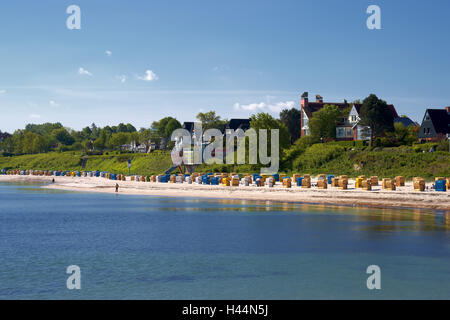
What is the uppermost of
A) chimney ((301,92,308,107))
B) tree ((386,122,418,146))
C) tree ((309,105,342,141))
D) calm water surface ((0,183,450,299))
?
chimney ((301,92,308,107))

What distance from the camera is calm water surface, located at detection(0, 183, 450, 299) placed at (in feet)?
61.1

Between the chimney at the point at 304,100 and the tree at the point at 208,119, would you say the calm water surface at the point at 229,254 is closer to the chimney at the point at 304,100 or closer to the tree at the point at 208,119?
the chimney at the point at 304,100

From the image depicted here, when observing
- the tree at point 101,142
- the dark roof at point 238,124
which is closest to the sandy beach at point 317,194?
the dark roof at point 238,124

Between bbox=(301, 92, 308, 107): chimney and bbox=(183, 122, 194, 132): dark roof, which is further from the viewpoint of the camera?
bbox=(183, 122, 194, 132): dark roof

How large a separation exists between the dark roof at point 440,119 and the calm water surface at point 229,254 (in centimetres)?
5236

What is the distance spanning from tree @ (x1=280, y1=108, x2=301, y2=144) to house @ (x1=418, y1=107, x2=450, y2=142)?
3275 centimetres

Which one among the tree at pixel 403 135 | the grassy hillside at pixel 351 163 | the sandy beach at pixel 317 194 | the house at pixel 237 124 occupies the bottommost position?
the sandy beach at pixel 317 194

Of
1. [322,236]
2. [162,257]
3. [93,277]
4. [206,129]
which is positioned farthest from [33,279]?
[206,129]

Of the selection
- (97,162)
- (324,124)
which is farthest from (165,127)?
(324,124)

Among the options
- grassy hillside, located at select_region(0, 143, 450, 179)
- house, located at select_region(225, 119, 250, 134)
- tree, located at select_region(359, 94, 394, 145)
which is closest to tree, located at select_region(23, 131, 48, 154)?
grassy hillside, located at select_region(0, 143, 450, 179)

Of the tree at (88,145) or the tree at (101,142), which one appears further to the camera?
the tree at (88,145)

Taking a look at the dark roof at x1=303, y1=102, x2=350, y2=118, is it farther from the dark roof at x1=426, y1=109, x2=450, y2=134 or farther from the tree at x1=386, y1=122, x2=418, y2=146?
the dark roof at x1=426, y1=109, x2=450, y2=134

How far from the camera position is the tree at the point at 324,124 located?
9088 centimetres
